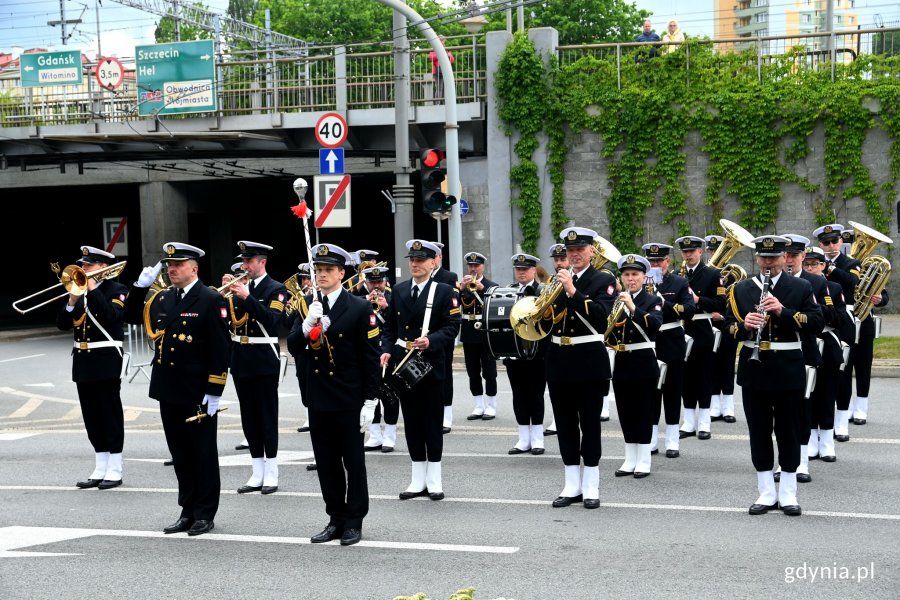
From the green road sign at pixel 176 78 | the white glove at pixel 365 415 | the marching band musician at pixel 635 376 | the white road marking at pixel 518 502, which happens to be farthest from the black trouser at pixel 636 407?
the green road sign at pixel 176 78

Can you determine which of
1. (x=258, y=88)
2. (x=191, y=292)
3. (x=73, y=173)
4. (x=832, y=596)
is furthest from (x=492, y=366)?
(x=73, y=173)

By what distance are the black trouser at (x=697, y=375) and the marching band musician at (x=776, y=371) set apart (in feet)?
10.4

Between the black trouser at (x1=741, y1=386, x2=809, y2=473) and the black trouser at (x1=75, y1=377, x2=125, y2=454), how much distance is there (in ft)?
17.6

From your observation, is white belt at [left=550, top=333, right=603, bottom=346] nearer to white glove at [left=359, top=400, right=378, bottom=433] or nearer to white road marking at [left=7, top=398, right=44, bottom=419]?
white glove at [left=359, top=400, right=378, bottom=433]

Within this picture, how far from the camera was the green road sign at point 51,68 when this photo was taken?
91.5 ft

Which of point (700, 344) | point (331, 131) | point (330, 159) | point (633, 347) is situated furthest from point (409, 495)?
point (331, 131)

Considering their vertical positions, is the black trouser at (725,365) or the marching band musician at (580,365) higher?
the marching band musician at (580,365)

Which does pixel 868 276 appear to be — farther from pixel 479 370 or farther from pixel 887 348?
pixel 887 348

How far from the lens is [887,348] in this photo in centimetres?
1820

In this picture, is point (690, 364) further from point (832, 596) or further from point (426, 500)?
point (832, 596)

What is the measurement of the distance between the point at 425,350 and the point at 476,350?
483 centimetres

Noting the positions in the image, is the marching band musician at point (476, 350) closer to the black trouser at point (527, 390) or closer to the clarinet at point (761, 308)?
the black trouser at point (527, 390)

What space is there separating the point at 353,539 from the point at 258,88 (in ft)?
65.6

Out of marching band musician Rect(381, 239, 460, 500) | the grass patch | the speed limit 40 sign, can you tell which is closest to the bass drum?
marching band musician Rect(381, 239, 460, 500)
